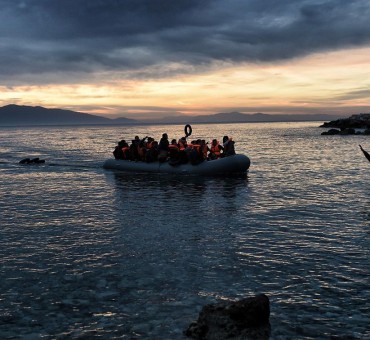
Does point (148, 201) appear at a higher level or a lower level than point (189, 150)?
lower

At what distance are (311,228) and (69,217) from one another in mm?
7891

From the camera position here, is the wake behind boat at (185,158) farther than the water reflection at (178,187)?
Yes

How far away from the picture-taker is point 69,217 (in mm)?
14109

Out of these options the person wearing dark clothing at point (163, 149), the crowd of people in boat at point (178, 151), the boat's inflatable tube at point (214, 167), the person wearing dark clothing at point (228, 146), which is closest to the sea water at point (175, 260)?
the boat's inflatable tube at point (214, 167)

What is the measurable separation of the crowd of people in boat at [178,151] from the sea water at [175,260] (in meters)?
4.56

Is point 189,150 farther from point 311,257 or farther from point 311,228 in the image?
point 311,257

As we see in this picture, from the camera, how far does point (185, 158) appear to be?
23609 millimetres

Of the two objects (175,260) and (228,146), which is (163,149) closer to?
(228,146)

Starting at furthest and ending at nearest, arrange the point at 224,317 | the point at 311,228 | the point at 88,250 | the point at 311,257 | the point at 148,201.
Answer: the point at 148,201
the point at 311,228
the point at 88,250
the point at 311,257
the point at 224,317

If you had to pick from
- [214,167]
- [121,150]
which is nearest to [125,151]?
[121,150]

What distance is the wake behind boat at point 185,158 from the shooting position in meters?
23.1

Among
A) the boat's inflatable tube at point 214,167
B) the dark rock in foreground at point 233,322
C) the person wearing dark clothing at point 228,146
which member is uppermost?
the person wearing dark clothing at point 228,146

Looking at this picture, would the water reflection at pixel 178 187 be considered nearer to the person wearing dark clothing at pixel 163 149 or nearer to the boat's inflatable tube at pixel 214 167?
the boat's inflatable tube at pixel 214 167

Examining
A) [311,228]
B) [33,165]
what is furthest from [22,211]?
[33,165]
